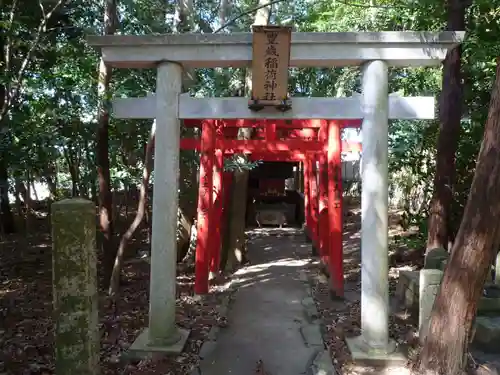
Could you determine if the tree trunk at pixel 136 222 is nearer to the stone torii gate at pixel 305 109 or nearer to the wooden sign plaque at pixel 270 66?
the stone torii gate at pixel 305 109

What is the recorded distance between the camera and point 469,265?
3600 mm

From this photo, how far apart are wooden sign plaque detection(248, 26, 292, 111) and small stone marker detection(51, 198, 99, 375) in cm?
244

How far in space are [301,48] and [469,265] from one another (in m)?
2.70

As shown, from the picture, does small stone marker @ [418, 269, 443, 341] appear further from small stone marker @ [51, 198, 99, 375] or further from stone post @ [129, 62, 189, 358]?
small stone marker @ [51, 198, 99, 375]

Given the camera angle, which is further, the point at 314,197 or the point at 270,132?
the point at 314,197

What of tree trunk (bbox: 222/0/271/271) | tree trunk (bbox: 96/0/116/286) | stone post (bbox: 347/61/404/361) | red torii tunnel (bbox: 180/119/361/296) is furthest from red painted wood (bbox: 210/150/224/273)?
stone post (bbox: 347/61/404/361)

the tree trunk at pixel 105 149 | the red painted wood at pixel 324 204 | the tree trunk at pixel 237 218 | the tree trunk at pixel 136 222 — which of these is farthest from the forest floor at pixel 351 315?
the tree trunk at pixel 105 149

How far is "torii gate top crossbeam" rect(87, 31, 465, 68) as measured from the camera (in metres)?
4.58

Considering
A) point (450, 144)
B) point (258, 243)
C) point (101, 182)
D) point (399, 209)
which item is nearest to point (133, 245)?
point (258, 243)

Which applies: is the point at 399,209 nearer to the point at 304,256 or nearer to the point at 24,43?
the point at 304,256

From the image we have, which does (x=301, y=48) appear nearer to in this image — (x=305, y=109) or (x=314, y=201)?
(x=305, y=109)

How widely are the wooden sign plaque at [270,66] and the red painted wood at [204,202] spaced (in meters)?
2.58

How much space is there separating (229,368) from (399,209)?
50.3 ft

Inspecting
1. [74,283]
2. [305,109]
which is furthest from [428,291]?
[74,283]
